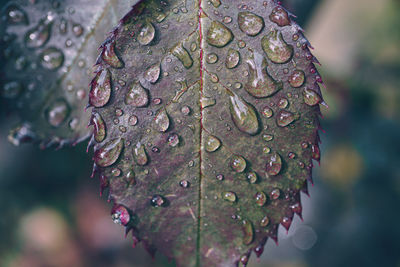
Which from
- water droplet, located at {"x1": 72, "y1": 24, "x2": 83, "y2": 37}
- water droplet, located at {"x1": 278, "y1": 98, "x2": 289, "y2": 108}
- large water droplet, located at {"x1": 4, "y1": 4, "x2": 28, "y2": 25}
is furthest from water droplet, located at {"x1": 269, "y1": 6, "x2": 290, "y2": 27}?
large water droplet, located at {"x1": 4, "y1": 4, "x2": 28, "y2": 25}

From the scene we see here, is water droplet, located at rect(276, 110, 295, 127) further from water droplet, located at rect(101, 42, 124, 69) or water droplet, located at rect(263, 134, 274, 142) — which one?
water droplet, located at rect(101, 42, 124, 69)

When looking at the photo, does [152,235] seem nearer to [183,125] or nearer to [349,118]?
[183,125]

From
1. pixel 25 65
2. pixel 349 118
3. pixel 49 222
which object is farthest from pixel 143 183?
pixel 49 222

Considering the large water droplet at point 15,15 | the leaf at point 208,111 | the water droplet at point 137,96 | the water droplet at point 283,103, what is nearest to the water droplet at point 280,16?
the leaf at point 208,111

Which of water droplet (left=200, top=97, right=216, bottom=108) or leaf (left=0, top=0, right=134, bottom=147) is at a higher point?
water droplet (left=200, top=97, right=216, bottom=108)

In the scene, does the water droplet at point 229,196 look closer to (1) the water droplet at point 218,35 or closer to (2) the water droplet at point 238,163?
(2) the water droplet at point 238,163
